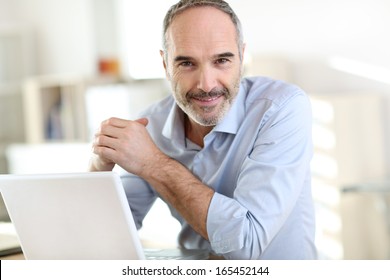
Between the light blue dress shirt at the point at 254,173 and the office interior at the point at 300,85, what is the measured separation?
262mm

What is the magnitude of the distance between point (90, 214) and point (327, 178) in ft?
6.68

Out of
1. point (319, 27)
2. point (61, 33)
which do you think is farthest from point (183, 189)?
point (61, 33)

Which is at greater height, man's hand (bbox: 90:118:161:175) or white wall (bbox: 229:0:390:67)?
man's hand (bbox: 90:118:161:175)

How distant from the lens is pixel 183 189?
3.81ft

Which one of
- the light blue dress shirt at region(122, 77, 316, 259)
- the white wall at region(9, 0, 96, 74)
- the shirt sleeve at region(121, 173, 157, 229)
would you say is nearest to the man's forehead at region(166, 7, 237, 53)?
the light blue dress shirt at region(122, 77, 316, 259)

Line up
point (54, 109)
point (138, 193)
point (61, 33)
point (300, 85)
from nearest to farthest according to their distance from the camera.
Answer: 1. point (138, 193)
2. point (300, 85)
3. point (54, 109)
4. point (61, 33)

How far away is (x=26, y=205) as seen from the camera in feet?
3.47

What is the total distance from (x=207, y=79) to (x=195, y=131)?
0.21 m

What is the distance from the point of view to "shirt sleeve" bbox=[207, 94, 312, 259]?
112 centimetres

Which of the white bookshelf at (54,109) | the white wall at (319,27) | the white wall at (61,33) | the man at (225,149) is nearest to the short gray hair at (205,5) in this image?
the man at (225,149)

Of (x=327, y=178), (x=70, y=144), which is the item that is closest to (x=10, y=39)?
(x=70, y=144)

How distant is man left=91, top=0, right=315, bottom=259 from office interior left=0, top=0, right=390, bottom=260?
1.06ft

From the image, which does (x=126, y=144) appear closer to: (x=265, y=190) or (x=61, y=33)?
(x=265, y=190)

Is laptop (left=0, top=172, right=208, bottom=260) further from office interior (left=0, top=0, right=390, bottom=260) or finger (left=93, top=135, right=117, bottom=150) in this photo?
office interior (left=0, top=0, right=390, bottom=260)
